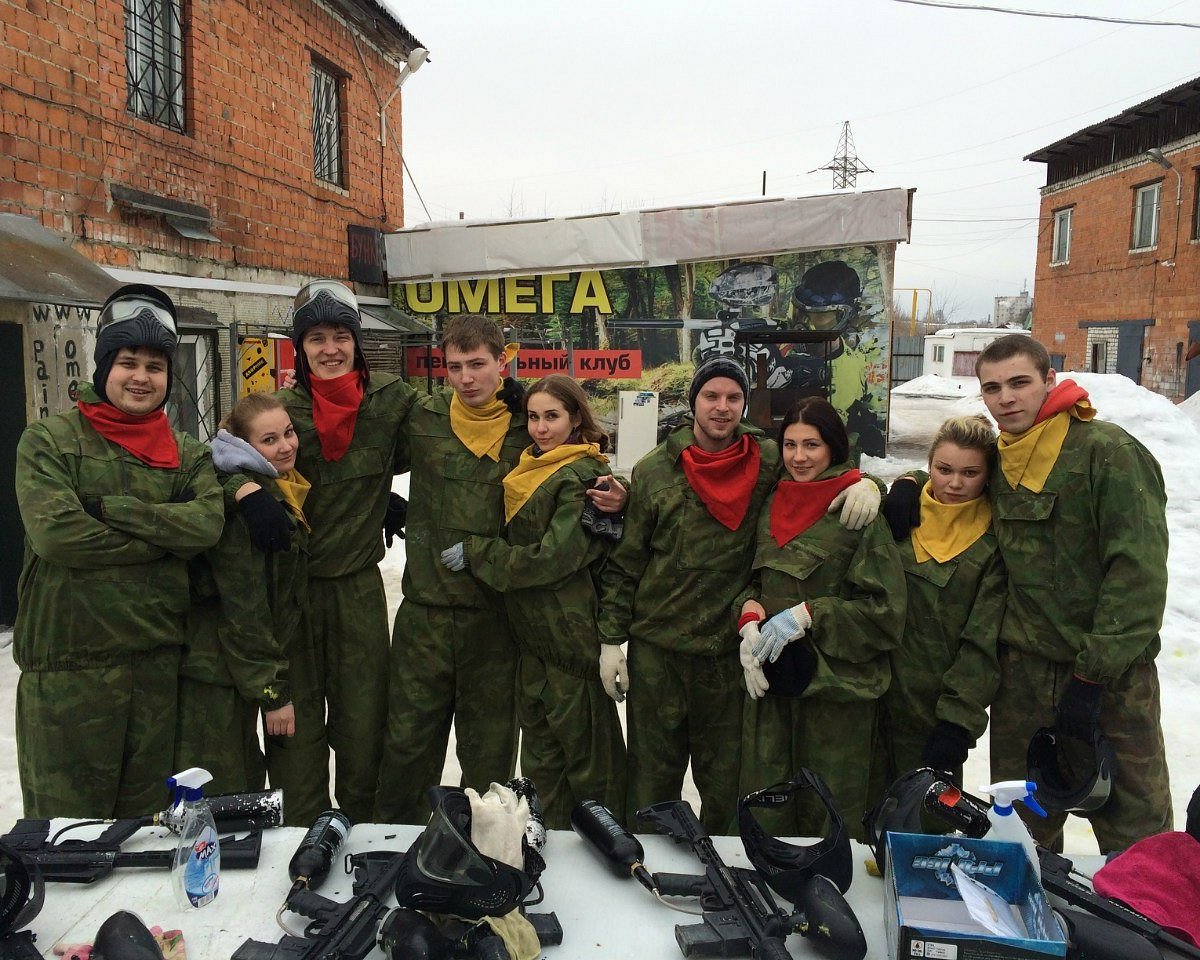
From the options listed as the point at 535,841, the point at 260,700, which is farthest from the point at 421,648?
the point at 535,841

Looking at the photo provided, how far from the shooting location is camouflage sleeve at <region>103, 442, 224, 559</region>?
2.55 m

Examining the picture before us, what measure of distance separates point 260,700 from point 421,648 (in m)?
0.64

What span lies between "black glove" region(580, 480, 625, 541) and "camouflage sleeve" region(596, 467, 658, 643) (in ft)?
0.10

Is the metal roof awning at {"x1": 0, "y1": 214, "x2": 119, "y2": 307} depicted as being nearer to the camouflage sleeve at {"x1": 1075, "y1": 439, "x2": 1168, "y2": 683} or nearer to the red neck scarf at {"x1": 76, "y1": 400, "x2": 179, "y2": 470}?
the red neck scarf at {"x1": 76, "y1": 400, "x2": 179, "y2": 470}

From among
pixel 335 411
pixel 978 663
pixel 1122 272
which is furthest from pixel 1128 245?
pixel 335 411

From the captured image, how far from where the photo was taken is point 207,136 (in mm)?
7898

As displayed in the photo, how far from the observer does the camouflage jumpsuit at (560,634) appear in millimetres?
3070

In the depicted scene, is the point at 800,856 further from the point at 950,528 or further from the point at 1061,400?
the point at 1061,400

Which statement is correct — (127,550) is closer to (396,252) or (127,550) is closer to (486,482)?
(486,482)

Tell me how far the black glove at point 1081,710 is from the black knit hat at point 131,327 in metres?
3.04

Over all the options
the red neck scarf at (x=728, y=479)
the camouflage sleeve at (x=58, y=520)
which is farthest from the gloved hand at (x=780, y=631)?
the camouflage sleeve at (x=58, y=520)

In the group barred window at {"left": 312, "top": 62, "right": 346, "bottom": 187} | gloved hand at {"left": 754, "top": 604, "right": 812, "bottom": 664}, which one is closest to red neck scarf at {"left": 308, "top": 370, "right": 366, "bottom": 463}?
gloved hand at {"left": 754, "top": 604, "right": 812, "bottom": 664}

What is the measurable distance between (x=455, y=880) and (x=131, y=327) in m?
1.97

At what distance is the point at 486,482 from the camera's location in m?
3.26
